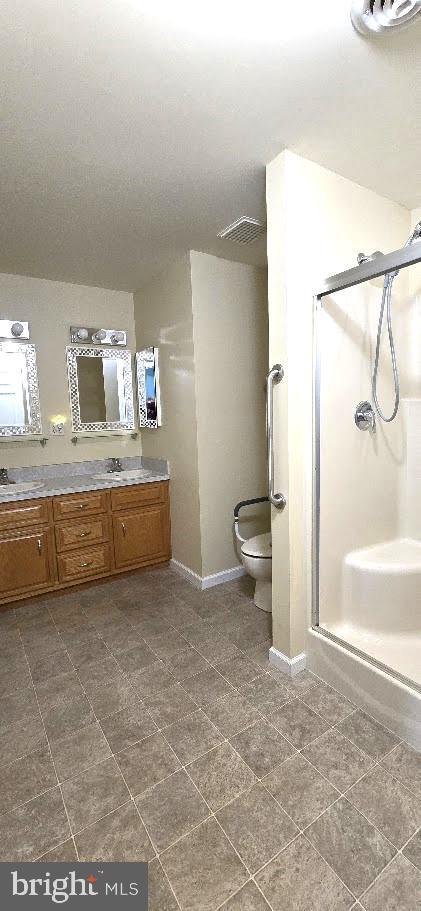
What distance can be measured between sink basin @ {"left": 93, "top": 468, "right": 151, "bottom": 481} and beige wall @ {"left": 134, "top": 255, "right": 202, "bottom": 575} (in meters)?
0.22

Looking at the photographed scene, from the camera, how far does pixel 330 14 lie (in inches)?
40.6

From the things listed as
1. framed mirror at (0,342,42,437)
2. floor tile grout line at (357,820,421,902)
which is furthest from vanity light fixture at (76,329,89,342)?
floor tile grout line at (357,820,421,902)

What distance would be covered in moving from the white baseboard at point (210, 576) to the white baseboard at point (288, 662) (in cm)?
93

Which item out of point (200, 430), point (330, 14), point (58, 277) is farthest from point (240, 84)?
point (58, 277)

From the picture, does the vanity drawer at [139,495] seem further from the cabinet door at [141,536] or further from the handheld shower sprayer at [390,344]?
the handheld shower sprayer at [390,344]

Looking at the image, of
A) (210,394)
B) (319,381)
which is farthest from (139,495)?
(319,381)

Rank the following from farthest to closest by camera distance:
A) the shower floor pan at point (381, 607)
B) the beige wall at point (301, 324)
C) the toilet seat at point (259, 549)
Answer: the toilet seat at point (259, 549) < the shower floor pan at point (381, 607) < the beige wall at point (301, 324)

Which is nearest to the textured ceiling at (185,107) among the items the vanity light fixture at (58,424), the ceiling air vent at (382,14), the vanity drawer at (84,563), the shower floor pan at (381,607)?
the ceiling air vent at (382,14)

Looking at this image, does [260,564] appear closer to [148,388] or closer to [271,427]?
[271,427]

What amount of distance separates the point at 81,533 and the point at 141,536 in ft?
1.51

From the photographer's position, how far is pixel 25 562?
8.27ft

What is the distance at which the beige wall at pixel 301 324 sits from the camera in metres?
1.61

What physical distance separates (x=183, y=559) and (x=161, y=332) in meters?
1.77

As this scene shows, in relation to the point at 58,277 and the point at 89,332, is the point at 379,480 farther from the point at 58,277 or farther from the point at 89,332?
the point at 58,277
